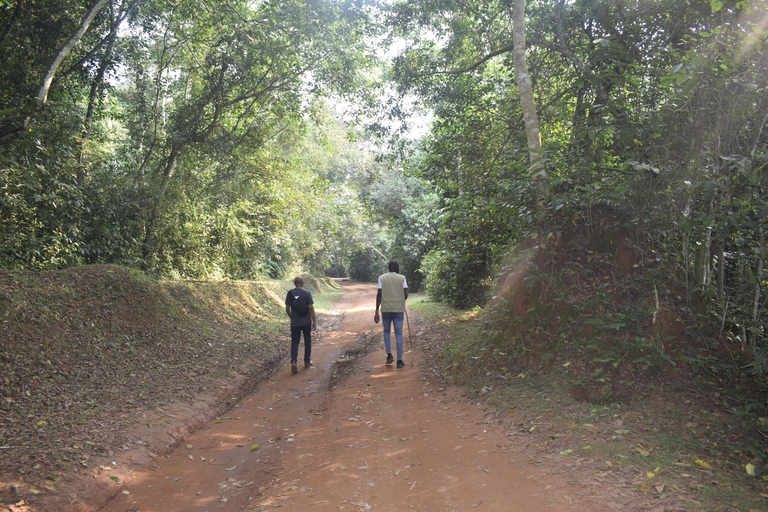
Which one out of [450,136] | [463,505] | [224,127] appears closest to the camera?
[463,505]

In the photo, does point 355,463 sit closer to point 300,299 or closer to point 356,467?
point 356,467

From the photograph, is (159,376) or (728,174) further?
(159,376)

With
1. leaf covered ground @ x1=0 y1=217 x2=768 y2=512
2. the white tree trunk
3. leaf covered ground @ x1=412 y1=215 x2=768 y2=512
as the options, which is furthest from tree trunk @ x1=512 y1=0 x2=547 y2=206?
the white tree trunk

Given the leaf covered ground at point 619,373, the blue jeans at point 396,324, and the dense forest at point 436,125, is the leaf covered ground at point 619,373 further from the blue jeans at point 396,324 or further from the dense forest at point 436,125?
the blue jeans at point 396,324

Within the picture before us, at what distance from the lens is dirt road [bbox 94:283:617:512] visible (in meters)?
3.85

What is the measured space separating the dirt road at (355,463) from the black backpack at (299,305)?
6.43ft

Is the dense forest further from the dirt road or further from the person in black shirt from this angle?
the person in black shirt

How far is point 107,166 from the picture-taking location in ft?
39.4

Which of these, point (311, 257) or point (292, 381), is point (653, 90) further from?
point (311, 257)

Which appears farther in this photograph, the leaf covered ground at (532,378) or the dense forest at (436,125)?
the dense forest at (436,125)

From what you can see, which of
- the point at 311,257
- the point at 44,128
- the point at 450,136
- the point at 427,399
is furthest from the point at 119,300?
the point at 311,257

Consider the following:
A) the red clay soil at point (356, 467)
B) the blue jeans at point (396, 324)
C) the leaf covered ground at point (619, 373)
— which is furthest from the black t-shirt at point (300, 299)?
the leaf covered ground at point (619, 373)

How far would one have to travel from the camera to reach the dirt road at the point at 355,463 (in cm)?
385

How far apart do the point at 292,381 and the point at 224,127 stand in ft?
34.3
